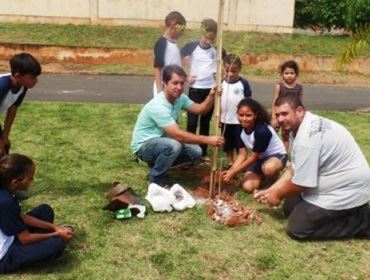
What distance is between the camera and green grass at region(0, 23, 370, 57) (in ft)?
56.6

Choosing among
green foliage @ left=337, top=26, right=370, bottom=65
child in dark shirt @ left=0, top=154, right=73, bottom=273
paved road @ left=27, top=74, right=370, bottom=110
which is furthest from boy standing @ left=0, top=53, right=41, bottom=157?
green foliage @ left=337, top=26, right=370, bottom=65

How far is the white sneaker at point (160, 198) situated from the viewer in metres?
4.57

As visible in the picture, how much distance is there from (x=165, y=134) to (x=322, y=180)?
5.50ft

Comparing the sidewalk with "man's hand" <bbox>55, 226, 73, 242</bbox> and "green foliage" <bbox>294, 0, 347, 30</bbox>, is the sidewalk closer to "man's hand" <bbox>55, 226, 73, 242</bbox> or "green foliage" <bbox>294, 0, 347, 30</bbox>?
"green foliage" <bbox>294, 0, 347, 30</bbox>

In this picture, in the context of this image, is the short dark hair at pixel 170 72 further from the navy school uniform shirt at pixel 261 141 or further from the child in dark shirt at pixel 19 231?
the child in dark shirt at pixel 19 231

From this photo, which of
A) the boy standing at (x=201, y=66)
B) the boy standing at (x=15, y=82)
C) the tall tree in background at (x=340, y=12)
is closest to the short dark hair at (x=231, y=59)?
the boy standing at (x=201, y=66)

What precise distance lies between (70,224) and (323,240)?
2.07m

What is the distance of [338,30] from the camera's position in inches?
915

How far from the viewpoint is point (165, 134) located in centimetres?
507

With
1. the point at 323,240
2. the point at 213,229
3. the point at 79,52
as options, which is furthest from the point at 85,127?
the point at 79,52

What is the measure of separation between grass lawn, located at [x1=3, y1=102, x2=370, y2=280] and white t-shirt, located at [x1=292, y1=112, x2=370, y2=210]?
1.22 feet

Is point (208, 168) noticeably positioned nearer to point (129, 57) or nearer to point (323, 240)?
point (323, 240)

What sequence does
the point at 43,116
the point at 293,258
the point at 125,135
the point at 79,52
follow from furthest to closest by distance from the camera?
the point at 79,52
the point at 43,116
the point at 125,135
the point at 293,258

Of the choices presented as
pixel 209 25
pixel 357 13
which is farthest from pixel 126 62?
pixel 209 25
